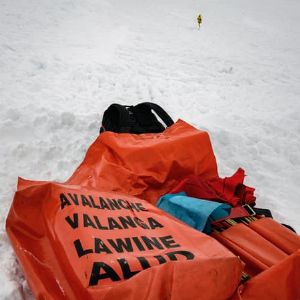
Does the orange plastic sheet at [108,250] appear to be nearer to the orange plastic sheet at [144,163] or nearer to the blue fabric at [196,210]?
the blue fabric at [196,210]

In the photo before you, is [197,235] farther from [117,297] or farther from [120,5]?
[120,5]

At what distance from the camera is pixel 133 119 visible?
2.59 metres

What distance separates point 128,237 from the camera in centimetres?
132

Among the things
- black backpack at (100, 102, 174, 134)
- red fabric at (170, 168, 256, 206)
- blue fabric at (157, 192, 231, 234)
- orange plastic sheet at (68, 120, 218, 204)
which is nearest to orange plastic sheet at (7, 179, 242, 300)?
blue fabric at (157, 192, 231, 234)

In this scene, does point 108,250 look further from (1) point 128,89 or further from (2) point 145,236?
(1) point 128,89

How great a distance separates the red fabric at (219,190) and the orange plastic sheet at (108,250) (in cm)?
49

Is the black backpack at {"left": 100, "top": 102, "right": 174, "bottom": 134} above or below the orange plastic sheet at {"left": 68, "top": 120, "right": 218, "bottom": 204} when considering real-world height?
above

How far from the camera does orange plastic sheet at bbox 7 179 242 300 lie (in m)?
1.02

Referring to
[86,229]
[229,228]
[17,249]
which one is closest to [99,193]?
[86,229]

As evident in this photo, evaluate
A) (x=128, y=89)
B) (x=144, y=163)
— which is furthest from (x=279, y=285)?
(x=128, y=89)

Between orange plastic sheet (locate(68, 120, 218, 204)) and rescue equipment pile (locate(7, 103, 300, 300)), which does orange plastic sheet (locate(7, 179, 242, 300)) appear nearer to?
rescue equipment pile (locate(7, 103, 300, 300))

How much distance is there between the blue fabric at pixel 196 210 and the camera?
5.25ft

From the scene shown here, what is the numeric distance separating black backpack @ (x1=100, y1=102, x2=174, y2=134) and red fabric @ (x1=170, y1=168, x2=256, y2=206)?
0.61m

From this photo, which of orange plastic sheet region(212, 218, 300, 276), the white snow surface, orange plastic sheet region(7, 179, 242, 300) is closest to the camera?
orange plastic sheet region(7, 179, 242, 300)
